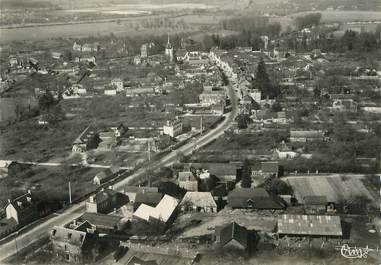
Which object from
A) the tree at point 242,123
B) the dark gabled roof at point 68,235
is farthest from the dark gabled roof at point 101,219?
the tree at point 242,123

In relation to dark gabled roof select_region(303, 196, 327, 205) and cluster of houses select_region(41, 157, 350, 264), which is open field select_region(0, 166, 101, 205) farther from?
dark gabled roof select_region(303, 196, 327, 205)

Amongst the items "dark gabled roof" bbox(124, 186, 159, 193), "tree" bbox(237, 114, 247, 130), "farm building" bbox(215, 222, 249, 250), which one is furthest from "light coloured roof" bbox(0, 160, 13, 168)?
"tree" bbox(237, 114, 247, 130)

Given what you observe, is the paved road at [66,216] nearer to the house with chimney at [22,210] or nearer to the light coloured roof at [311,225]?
the house with chimney at [22,210]

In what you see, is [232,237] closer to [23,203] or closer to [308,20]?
[23,203]

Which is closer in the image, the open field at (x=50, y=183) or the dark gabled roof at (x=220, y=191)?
the dark gabled roof at (x=220, y=191)

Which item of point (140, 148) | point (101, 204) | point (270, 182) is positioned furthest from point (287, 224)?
point (140, 148)
